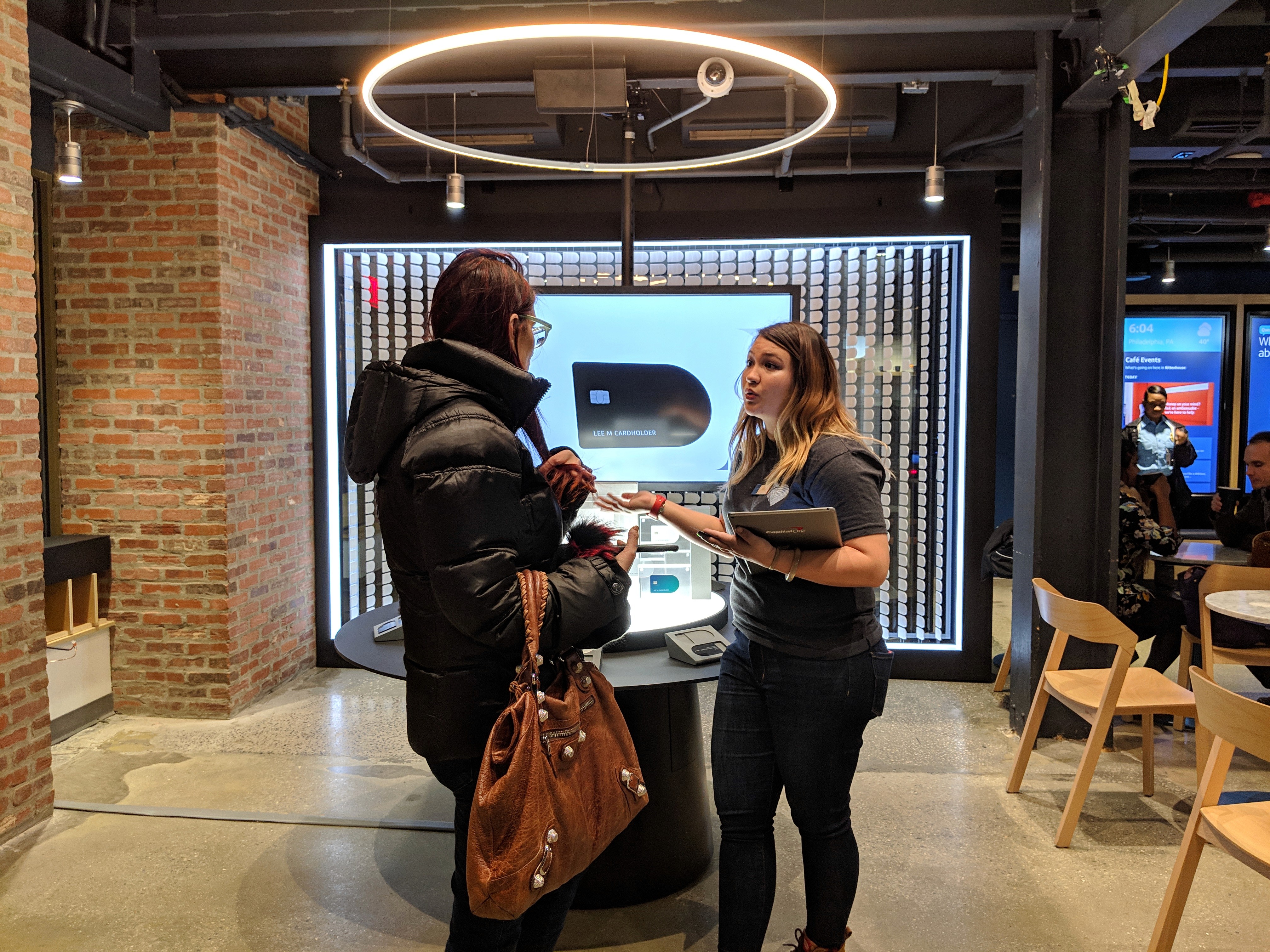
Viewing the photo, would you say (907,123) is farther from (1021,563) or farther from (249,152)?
(249,152)

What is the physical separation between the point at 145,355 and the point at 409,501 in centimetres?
322

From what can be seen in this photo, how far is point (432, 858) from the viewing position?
108 inches

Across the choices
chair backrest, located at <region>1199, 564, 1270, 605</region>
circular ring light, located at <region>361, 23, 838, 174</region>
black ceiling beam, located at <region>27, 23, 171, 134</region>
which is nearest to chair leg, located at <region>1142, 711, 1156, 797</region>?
chair backrest, located at <region>1199, 564, 1270, 605</region>

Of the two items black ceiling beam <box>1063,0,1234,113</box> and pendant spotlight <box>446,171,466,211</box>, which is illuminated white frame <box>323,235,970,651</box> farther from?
black ceiling beam <box>1063,0,1234,113</box>

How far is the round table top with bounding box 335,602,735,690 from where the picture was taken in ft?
6.77

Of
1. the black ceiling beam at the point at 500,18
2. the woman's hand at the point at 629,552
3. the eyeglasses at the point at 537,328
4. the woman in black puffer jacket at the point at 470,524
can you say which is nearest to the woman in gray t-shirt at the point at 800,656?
the woman's hand at the point at 629,552

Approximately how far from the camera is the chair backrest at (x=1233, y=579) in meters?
3.44

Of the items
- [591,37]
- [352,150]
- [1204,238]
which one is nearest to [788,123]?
[591,37]

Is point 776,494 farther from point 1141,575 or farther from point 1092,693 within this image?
point 1141,575

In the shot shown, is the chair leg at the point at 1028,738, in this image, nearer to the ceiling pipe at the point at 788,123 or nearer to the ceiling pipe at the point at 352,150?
the ceiling pipe at the point at 788,123

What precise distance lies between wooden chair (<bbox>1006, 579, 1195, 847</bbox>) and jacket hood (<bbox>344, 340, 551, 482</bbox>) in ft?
7.52

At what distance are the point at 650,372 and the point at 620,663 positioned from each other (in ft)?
6.68

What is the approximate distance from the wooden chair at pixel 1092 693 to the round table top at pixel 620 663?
1.33m

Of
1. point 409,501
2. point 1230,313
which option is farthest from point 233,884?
point 1230,313
